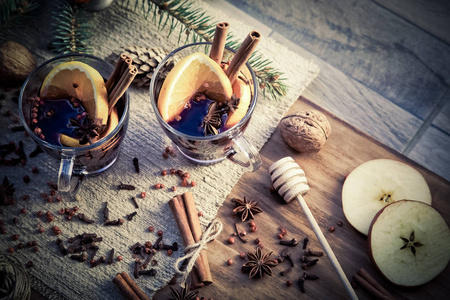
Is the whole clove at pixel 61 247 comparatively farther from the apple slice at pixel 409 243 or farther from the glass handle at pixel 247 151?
the apple slice at pixel 409 243

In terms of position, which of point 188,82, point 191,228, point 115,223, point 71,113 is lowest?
point 115,223

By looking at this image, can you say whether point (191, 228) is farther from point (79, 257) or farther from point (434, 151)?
point (434, 151)

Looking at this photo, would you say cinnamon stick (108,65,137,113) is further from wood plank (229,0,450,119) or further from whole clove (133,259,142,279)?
wood plank (229,0,450,119)

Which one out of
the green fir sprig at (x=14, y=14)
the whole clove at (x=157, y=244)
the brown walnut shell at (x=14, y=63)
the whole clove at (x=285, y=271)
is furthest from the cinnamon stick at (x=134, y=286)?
the green fir sprig at (x=14, y=14)

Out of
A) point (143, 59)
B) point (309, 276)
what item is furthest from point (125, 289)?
point (143, 59)

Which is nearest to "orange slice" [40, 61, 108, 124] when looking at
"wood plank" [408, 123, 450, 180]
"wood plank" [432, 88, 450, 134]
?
"wood plank" [408, 123, 450, 180]

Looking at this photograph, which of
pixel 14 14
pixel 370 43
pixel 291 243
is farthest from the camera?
pixel 370 43

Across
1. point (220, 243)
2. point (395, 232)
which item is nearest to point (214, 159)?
point (220, 243)
